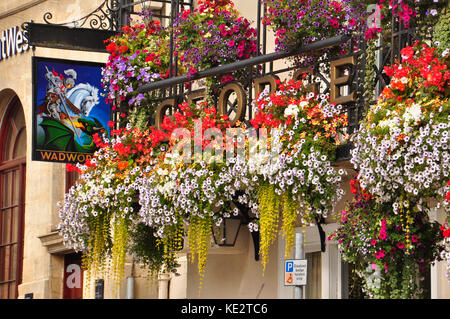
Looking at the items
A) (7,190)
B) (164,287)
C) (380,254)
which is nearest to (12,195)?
(7,190)

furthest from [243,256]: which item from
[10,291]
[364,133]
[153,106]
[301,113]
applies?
[10,291]

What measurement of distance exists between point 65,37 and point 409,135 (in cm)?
668

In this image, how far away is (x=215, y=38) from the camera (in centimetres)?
1354

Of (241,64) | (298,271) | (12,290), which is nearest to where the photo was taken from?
(298,271)

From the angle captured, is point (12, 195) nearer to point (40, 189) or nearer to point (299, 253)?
point (40, 189)

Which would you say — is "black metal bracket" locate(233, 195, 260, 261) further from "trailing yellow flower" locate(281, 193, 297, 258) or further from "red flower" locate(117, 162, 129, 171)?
"trailing yellow flower" locate(281, 193, 297, 258)

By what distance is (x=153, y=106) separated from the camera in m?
14.4

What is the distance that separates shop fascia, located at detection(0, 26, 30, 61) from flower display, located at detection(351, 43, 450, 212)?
44.9ft

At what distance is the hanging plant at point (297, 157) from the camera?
37.8 feet

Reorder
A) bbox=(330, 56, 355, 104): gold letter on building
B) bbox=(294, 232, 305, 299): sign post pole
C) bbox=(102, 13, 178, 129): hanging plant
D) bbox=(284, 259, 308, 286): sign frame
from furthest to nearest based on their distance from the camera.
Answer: bbox=(102, 13, 178, 129): hanging plant → bbox=(294, 232, 305, 299): sign post pole → bbox=(284, 259, 308, 286): sign frame → bbox=(330, 56, 355, 104): gold letter on building

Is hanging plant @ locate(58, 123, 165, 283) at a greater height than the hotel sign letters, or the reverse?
the hotel sign letters

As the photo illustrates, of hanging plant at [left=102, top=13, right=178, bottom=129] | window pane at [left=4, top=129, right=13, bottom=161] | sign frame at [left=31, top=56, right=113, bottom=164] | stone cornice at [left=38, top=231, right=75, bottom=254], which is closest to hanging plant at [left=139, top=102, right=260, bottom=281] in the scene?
hanging plant at [left=102, top=13, right=178, bottom=129]

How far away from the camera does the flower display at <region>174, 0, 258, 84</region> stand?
1349cm

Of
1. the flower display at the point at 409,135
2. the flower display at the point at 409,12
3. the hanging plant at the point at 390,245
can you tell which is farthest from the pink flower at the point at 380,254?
the flower display at the point at 409,12
